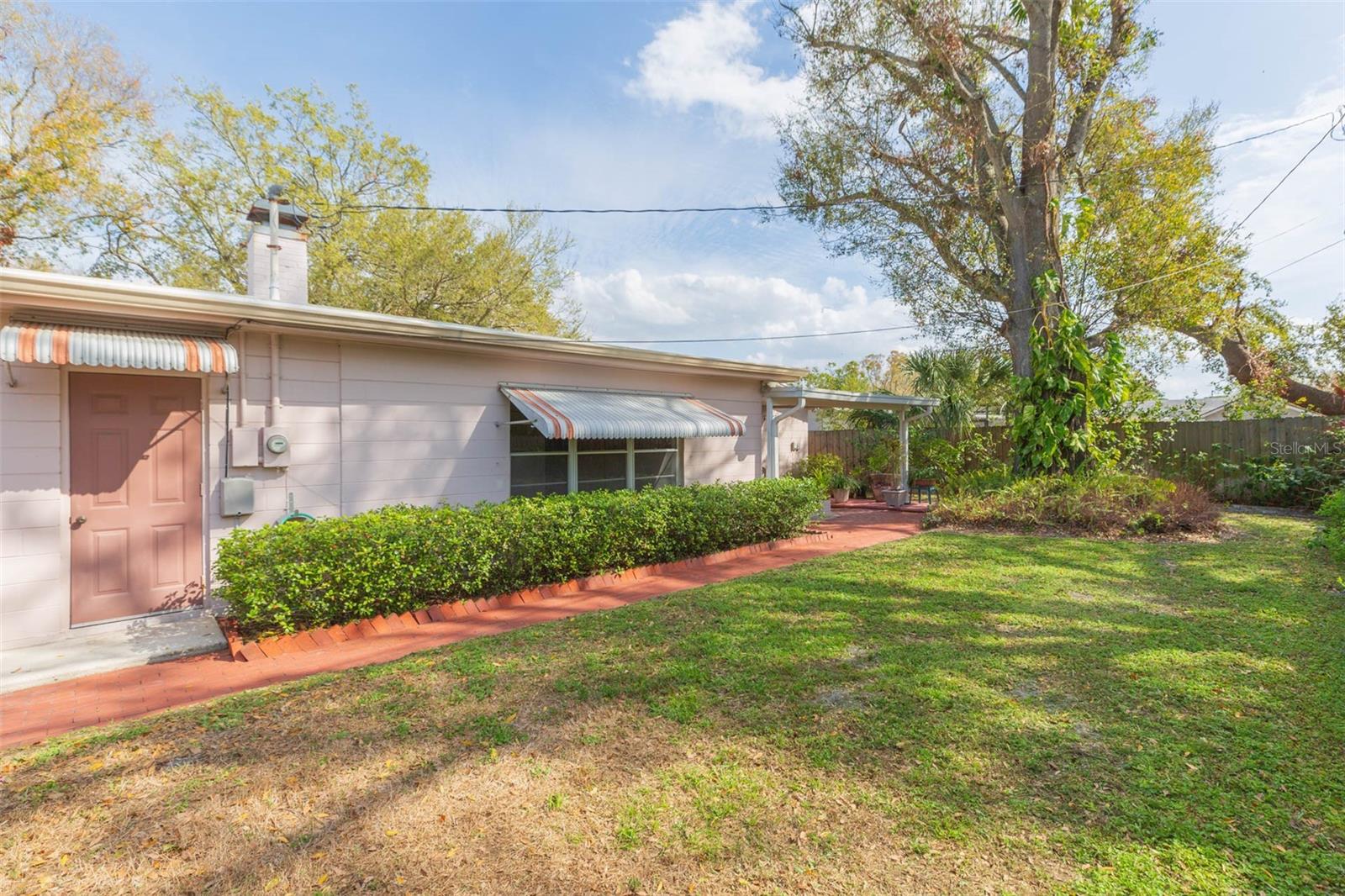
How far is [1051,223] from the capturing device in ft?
40.7

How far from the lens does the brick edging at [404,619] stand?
511 cm

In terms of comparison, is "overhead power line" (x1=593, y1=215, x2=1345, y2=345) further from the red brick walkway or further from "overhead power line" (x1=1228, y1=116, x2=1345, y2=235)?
the red brick walkway

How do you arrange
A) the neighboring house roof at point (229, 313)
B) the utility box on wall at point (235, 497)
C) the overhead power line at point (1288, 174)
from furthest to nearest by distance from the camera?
the overhead power line at point (1288, 174)
the utility box on wall at point (235, 497)
the neighboring house roof at point (229, 313)

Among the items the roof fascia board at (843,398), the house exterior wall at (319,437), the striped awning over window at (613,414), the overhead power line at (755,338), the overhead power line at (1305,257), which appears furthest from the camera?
the overhead power line at (755,338)

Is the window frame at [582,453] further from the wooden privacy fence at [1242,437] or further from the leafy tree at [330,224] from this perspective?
the leafy tree at [330,224]

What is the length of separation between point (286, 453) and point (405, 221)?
57.7 feet

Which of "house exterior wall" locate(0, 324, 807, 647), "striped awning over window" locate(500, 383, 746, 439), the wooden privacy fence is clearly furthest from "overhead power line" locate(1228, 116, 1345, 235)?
"house exterior wall" locate(0, 324, 807, 647)

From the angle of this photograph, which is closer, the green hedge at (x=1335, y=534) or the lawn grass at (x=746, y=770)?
the lawn grass at (x=746, y=770)

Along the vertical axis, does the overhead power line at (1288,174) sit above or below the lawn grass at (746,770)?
above

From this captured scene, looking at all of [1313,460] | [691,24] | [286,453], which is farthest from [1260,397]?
[286,453]

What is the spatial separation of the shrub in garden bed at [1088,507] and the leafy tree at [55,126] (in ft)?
79.4

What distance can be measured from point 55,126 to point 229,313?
17.9 m

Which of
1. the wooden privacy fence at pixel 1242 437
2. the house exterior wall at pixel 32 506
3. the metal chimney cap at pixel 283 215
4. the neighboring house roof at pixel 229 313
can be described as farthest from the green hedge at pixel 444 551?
the wooden privacy fence at pixel 1242 437

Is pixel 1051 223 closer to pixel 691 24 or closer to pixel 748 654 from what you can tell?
pixel 691 24
